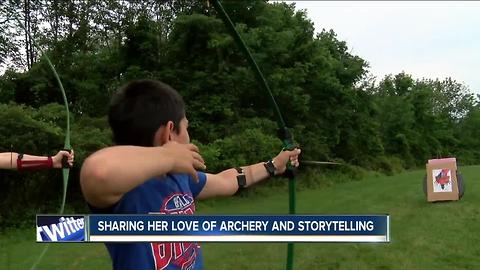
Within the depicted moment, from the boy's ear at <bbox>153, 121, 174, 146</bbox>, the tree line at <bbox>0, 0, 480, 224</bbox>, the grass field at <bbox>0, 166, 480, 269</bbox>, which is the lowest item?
the grass field at <bbox>0, 166, 480, 269</bbox>

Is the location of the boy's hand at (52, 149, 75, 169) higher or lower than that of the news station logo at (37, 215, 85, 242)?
higher

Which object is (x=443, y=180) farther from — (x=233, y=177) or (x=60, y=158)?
(x=233, y=177)

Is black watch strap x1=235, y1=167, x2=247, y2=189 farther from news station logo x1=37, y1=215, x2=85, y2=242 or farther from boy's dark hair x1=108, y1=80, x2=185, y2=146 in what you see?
news station logo x1=37, y1=215, x2=85, y2=242

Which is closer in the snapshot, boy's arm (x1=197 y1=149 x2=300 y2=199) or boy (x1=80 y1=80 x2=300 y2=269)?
boy (x1=80 y1=80 x2=300 y2=269)

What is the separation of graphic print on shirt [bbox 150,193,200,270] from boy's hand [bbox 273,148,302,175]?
0.86 m

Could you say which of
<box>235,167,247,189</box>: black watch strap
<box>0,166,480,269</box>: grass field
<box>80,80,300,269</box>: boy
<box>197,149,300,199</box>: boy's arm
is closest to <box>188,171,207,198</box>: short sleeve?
<box>197,149,300,199</box>: boy's arm

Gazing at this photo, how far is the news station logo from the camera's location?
1.24m

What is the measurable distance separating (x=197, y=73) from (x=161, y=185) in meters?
14.6

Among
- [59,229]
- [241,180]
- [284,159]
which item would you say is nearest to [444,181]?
[284,159]

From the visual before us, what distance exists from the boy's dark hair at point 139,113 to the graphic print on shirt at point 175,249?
7.7 inches

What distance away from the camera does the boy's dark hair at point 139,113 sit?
1.28 meters

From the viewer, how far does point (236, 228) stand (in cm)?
119

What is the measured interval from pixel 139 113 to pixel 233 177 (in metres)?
0.80

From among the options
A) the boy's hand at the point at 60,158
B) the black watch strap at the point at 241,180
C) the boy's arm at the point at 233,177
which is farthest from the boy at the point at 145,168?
the boy's hand at the point at 60,158
